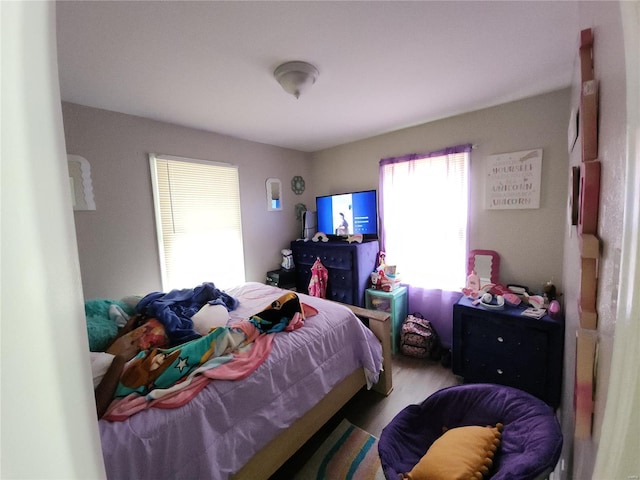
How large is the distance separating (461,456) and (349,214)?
2.41 meters

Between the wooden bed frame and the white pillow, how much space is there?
2.47 ft

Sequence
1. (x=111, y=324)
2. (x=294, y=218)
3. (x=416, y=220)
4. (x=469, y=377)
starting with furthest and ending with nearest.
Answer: (x=294, y=218) < (x=416, y=220) < (x=469, y=377) < (x=111, y=324)

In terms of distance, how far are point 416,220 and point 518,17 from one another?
67.0 inches

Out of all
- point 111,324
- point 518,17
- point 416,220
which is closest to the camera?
point 518,17

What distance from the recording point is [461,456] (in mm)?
959

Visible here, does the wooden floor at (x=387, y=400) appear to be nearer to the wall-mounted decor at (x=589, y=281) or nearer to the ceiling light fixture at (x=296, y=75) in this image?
the wall-mounted decor at (x=589, y=281)

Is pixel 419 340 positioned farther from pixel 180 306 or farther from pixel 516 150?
pixel 180 306

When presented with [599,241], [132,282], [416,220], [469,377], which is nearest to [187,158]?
[132,282]

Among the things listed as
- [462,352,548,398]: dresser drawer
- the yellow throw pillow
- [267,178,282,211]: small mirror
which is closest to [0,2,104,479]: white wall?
the yellow throw pillow

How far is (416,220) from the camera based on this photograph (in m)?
2.68

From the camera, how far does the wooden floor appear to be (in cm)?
159

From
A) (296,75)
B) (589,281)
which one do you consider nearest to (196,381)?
(589,281)

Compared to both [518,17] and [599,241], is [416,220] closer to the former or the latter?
[518,17]

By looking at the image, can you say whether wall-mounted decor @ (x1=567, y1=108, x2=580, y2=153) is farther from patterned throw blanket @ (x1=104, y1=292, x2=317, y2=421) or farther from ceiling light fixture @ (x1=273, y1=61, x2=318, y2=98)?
patterned throw blanket @ (x1=104, y1=292, x2=317, y2=421)
